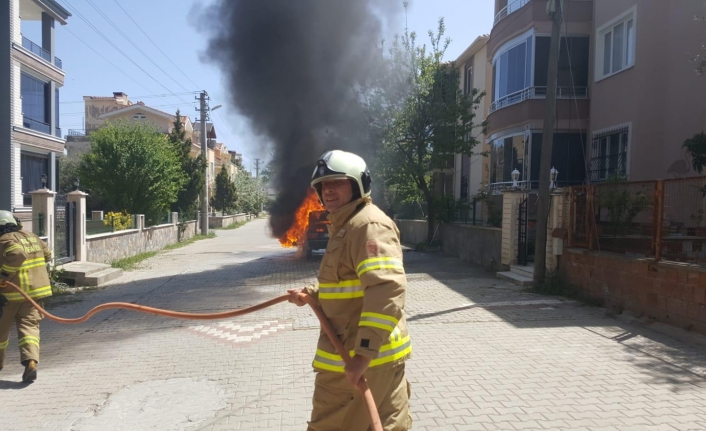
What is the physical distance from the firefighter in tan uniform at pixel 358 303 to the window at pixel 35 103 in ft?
74.4

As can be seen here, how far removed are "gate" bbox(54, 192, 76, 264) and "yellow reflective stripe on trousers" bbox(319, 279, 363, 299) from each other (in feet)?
33.2

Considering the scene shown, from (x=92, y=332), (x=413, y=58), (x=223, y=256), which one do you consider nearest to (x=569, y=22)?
(x=413, y=58)

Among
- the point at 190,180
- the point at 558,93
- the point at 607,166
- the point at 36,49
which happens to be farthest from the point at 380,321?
the point at 190,180

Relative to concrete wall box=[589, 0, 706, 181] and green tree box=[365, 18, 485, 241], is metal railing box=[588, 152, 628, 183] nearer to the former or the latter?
concrete wall box=[589, 0, 706, 181]

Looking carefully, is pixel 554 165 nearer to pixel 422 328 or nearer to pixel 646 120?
pixel 646 120

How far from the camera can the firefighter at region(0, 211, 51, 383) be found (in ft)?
15.0

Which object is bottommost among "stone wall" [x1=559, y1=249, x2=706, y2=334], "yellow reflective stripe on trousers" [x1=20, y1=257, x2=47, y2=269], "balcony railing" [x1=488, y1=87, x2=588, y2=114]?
"stone wall" [x1=559, y1=249, x2=706, y2=334]

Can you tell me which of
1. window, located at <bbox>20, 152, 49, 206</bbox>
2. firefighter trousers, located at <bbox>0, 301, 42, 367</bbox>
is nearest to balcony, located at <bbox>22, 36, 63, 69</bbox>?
window, located at <bbox>20, 152, 49, 206</bbox>

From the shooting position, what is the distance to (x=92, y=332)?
6.57m

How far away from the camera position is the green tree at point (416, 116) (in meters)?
16.6

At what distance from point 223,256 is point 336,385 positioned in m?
14.9

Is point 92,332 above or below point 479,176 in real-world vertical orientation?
below

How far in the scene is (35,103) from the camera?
70.2 ft

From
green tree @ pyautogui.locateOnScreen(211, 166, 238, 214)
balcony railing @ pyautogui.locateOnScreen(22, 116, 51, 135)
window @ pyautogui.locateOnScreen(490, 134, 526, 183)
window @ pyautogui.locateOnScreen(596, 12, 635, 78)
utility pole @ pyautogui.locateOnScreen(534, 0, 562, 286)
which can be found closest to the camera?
utility pole @ pyautogui.locateOnScreen(534, 0, 562, 286)
